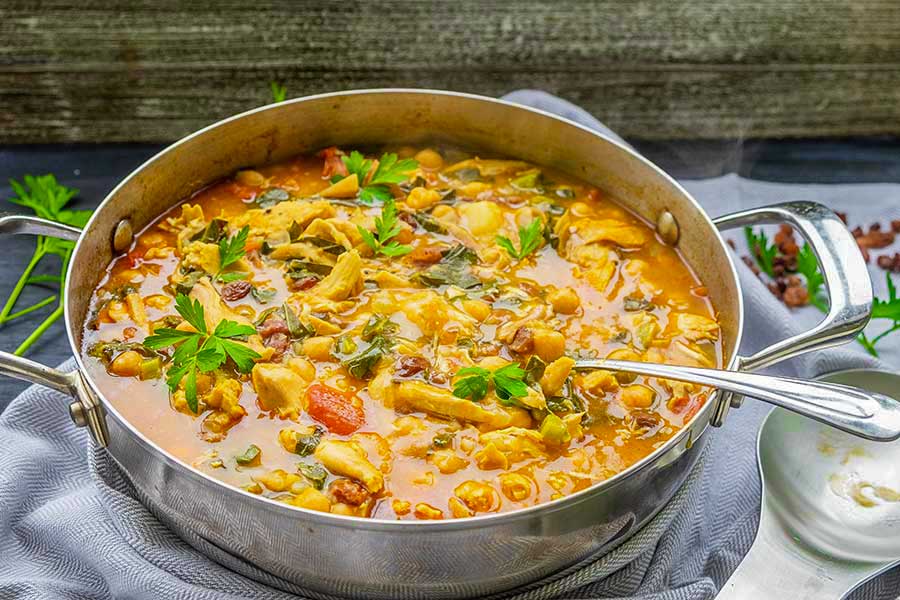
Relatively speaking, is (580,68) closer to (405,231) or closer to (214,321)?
(405,231)

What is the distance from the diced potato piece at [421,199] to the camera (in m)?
3.41

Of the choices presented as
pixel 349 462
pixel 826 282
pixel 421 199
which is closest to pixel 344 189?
pixel 421 199

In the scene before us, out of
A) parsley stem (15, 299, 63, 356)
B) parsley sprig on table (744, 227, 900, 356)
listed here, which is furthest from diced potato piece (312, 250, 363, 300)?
parsley sprig on table (744, 227, 900, 356)

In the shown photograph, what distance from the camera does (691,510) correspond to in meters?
3.02

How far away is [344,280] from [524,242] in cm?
59

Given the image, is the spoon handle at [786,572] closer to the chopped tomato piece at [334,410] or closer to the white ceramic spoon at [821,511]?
the white ceramic spoon at [821,511]

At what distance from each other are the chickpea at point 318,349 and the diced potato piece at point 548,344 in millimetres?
560

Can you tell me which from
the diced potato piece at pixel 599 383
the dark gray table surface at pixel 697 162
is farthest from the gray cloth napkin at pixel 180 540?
the dark gray table surface at pixel 697 162

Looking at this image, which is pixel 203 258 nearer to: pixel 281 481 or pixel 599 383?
pixel 281 481

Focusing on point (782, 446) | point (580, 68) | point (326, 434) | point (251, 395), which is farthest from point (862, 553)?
point (580, 68)

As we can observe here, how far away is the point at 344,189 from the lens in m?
3.45

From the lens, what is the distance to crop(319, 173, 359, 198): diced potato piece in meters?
3.45

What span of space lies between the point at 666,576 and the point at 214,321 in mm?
1434

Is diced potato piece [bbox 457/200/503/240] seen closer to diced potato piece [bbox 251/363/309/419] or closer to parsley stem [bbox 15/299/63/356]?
diced potato piece [bbox 251/363/309/419]
